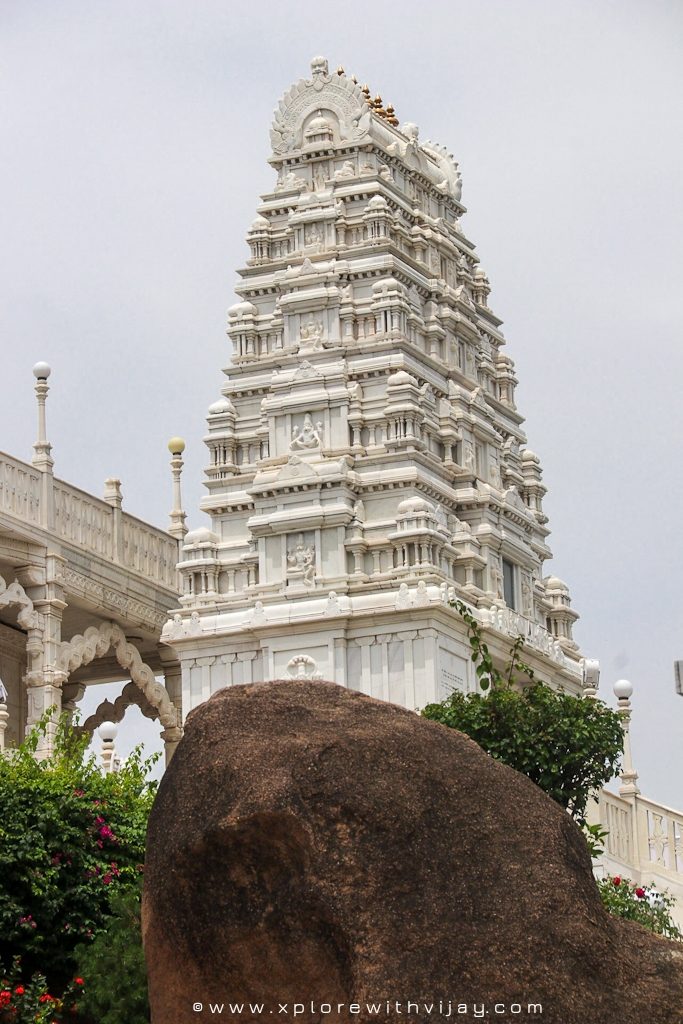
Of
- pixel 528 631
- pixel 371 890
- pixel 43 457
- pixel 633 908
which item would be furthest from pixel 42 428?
pixel 371 890

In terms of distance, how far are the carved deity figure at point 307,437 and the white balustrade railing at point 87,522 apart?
5363 mm

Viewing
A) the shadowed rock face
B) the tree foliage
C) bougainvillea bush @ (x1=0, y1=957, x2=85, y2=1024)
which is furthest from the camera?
the tree foliage

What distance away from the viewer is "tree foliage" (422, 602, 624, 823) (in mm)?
32625

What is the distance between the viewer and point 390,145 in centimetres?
4916

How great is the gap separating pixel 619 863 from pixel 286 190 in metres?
15.7

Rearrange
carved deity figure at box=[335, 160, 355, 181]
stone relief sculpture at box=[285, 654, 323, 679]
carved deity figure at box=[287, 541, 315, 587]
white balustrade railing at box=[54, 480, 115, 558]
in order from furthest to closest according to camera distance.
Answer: carved deity figure at box=[335, 160, 355, 181] → white balustrade railing at box=[54, 480, 115, 558] → carved deity figure at box=[287, 541, 315, 587] → stone relief sculpture at box=[285, 654, 323, 679]

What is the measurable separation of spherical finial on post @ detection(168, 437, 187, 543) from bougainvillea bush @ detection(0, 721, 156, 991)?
18535mm

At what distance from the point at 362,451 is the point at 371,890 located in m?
27.5

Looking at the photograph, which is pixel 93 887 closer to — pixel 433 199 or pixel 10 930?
pixel 10 930

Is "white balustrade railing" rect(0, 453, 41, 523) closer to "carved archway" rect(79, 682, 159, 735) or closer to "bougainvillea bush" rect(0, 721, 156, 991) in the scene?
"carved archway" rect(79, 682, 159, 735)

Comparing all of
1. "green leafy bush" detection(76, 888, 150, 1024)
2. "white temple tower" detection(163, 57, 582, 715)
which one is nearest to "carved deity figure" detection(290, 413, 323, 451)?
"white temple tower" detection(163, 57, 582, 715)

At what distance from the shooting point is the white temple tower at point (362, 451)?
42719 mm

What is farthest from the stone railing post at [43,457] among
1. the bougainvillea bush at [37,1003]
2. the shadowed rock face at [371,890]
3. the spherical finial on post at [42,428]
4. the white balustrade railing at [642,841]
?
the shadowed rock face at [371,890]

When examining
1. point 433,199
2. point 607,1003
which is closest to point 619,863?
point 433,199
